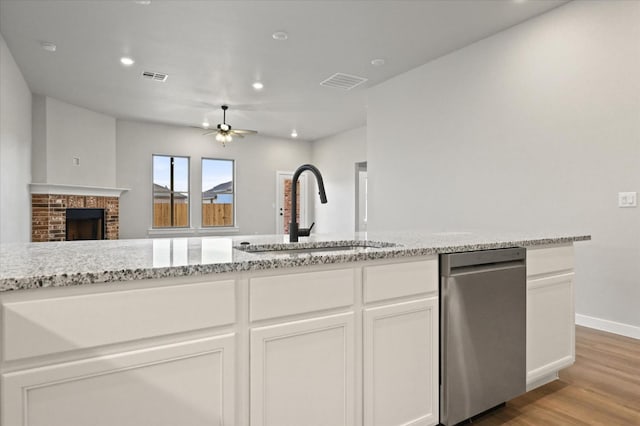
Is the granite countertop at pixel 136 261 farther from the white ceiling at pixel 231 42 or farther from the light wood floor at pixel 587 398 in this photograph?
the white ceiling at pixel 231 42

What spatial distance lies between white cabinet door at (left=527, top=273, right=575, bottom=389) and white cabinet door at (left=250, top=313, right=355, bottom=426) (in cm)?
114

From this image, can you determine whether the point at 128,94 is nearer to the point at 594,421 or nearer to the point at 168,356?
the point at 168,356

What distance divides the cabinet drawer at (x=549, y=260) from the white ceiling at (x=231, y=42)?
245 cm

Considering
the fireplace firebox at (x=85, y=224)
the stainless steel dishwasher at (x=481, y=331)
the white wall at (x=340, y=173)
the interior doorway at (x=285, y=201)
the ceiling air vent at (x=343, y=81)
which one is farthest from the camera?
the interior doorway at (x=285, y=201)

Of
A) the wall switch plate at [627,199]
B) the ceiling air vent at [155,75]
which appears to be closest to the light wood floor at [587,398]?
the wall switch plate at [627,199]

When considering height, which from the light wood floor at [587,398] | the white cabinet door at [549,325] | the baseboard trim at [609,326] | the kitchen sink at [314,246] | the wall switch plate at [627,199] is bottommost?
the light wood floor at [587,398]

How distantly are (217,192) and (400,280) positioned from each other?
796 centimetres

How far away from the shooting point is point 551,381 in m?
2.23

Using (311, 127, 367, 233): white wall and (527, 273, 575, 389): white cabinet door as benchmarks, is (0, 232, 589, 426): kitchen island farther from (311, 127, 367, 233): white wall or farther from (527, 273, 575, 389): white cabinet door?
(311, 127, 367, 233): white wall

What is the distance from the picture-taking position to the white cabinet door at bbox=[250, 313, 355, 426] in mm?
1244

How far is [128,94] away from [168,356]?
239 inches

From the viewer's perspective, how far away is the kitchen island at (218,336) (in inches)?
36.8

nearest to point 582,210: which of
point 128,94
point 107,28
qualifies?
point 107,28

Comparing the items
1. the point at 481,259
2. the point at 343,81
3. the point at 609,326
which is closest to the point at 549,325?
the point at 481,259
